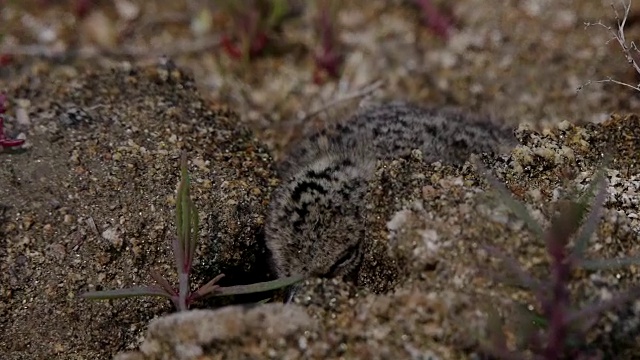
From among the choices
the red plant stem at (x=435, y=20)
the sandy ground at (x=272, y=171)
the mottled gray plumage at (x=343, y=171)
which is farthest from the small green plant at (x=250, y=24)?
the mottled gray plumage at (x=343, y=171)

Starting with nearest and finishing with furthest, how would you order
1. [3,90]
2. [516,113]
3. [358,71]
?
[3,90] < [516,113] < [358,71]

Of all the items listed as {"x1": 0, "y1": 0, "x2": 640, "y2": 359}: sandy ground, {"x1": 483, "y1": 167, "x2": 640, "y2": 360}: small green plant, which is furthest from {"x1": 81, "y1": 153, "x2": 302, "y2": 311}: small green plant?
{"x1": 483, "y1": 167, "x2": 640, "y2": 360}: small green plant

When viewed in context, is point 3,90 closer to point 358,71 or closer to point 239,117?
point 239,117

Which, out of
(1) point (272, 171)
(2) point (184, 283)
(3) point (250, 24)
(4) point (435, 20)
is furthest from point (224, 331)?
(4) point (435, 20)

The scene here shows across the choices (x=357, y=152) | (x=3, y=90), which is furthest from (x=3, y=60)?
(x=357, y=152)

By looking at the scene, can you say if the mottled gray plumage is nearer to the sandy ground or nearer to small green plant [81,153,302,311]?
the sandy ground

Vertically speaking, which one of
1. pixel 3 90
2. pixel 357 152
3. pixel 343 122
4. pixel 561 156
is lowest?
pixel 561 156
